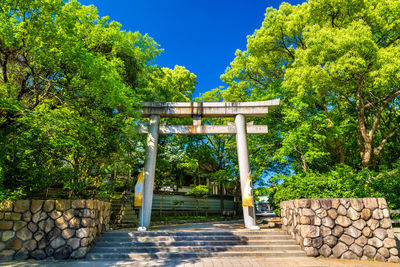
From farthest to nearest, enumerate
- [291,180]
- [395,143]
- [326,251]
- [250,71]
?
1. [250,71]
2. [395,143]
3. [291,180]
4. [326,251]

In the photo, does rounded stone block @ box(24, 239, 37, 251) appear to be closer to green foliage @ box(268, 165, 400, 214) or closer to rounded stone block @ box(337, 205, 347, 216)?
rounded stone block @ box(337, 205, 347, 216)

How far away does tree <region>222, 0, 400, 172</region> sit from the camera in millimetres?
9273

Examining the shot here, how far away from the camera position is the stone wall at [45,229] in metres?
5.98

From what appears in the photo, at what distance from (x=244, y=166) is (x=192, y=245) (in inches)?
175

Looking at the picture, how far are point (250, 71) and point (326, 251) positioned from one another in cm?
1264

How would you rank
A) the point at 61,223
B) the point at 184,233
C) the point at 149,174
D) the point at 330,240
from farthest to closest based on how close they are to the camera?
the point at 149,174, the point at 184,233, the point at 330,240, the point at 61,223

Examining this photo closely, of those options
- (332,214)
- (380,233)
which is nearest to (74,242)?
(332,214)

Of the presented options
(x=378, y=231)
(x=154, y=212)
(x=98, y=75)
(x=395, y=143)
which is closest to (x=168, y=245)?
(x=98, y=75)

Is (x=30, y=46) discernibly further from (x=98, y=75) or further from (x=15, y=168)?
(x=15, y=168)

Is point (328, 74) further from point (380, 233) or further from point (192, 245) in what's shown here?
point (192, 245)

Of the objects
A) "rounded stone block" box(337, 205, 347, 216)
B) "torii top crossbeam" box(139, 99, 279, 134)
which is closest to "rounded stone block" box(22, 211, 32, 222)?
"torii top crossbeam" box(139, 99, 279, 134)

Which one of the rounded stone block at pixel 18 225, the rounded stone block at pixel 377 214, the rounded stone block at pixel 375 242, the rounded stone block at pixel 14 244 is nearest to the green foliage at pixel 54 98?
the rounded stone block at pixel 18 225

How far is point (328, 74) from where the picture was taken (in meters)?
9.69

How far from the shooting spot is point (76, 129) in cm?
687
